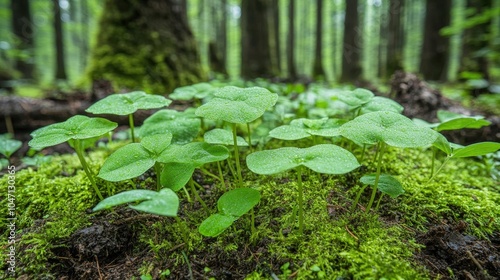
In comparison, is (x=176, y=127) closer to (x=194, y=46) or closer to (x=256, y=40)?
(x=194, y=46)

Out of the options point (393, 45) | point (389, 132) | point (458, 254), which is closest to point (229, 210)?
point (389, 132)

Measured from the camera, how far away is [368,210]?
1.40m

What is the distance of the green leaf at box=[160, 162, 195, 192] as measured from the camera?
3.98 feet

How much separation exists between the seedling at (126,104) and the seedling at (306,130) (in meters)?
0.66

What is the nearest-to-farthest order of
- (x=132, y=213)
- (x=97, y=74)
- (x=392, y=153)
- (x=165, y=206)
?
(x=165, y=206) < (x=132, y=213) < (x=392, y=153) < (x=97, y=74)

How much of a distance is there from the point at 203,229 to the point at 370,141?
0.77 metres

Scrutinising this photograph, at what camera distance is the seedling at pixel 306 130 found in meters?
1.38

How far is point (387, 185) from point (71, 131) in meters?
1.55

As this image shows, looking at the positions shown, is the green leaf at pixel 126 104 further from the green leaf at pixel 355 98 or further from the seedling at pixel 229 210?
the green leaf at pixel 355 98

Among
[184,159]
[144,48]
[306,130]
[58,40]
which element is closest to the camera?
[184,159]

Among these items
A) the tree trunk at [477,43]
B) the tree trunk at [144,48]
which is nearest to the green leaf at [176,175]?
the tree trunk at [144,48]

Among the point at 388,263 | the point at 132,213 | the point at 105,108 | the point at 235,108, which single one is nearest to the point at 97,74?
the point at 105,108

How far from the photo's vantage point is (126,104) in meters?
1.59

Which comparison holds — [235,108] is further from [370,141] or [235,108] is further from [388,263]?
[388,263]
